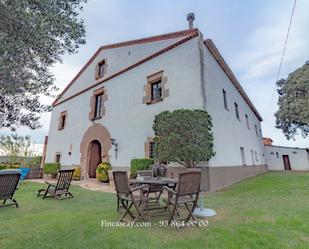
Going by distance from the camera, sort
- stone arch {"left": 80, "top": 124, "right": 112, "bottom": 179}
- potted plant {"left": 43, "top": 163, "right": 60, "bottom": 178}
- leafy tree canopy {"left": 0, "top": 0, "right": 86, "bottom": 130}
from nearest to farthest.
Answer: leafy tree canopy {"left": 0, "top": 0, "right": 86, "bottom": 130} → stone arch {"left": 80, "top": 124, "right": 112, "bottom": 179} → potted plant {"left": 43, "top": 163, "right": 60, "bottom": 178}

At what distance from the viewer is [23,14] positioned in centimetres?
348

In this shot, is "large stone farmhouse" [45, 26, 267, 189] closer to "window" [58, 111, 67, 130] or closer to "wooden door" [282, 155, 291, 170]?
"window" [58, 111, 67, 130]

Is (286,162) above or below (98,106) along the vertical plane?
below

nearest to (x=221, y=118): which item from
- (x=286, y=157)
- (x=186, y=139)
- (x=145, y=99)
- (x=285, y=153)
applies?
(x=186, y=139)

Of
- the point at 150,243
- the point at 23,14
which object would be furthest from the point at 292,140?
the point at 23,14

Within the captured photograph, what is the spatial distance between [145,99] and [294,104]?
18.5m

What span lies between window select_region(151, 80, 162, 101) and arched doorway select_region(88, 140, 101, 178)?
5861 millimetres

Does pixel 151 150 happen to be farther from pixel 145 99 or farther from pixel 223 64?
pixel 223 64

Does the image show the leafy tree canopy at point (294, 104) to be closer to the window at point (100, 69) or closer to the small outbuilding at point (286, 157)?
the small outbuilding at point (286, 157)

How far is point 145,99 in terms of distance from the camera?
34.1 ft

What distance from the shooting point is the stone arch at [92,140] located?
11836 mm

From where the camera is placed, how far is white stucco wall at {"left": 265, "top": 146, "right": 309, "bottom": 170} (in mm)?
23938

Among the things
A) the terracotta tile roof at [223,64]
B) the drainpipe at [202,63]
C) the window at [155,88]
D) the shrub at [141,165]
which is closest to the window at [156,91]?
the window at [155,88]

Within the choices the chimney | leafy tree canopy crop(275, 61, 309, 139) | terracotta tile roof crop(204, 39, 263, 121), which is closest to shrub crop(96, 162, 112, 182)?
terracotta tile roof crop(204, 39, 263, 121)
